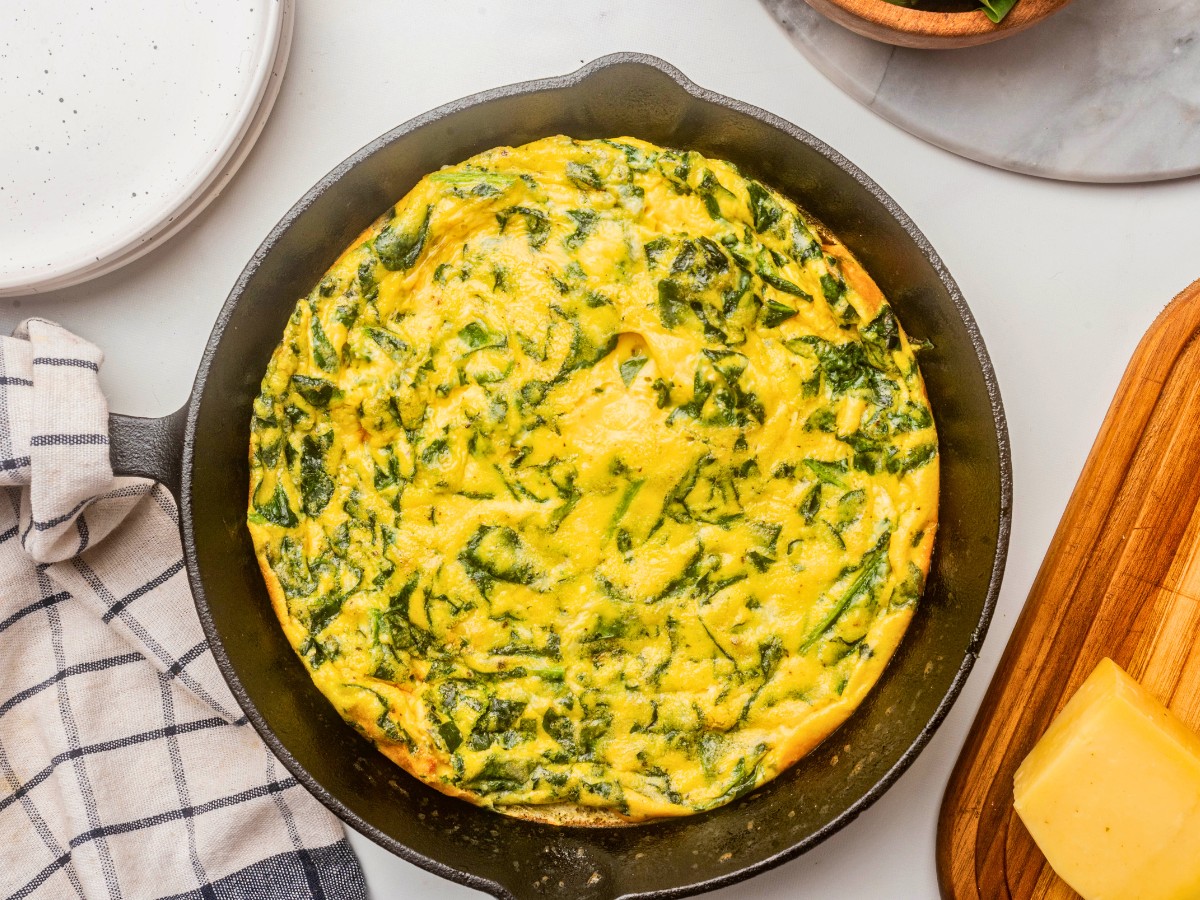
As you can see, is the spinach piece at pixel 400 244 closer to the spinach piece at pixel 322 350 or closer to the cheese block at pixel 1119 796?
the spinach piece at pixel 322 350

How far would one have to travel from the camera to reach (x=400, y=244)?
8.17 feet

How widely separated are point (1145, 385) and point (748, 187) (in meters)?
1.22

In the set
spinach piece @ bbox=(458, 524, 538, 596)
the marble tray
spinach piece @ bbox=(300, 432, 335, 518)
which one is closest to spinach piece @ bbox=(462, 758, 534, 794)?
spinach piece @ bbox=(458, 524, 538, 596)

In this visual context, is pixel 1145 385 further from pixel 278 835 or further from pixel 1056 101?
pixel 278 835

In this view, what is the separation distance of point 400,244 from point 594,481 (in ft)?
2.46

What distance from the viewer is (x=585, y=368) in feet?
8.09

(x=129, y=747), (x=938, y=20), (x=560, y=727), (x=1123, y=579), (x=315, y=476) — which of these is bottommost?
(x=129, y=747)

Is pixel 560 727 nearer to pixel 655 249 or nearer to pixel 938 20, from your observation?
pixel 655 249

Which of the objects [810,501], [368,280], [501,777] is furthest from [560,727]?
[368,280]

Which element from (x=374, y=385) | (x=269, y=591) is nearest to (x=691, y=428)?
(x=374, y=385)

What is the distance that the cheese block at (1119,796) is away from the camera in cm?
254

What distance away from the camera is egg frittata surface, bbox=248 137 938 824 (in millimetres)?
2459

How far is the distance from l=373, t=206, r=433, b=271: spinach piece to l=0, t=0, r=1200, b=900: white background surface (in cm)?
50

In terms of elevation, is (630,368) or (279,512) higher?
(630,368)
